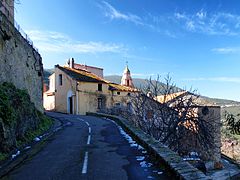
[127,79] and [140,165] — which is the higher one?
[127,79]

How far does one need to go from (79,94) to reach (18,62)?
951 inches

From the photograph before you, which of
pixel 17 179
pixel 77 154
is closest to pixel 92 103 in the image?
pixel 77 154

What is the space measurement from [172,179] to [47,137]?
10.7 meters

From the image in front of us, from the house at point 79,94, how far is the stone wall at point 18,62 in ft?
50.6

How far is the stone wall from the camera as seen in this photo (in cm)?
1517

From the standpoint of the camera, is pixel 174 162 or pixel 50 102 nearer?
pixel 174 162

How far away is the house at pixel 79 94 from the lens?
141ft

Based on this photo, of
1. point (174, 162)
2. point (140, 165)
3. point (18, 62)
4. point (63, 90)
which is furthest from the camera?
point (63, 90)

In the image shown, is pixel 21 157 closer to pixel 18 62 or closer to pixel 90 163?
pixel 90 163

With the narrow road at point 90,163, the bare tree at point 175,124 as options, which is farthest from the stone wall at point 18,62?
the bare tree at point 175,124

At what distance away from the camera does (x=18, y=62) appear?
61.8ft

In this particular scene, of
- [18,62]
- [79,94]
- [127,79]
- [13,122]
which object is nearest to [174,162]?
[13,122]

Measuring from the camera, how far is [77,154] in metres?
10.9

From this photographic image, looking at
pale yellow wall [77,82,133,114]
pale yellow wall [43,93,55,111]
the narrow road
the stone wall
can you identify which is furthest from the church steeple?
the narrow road
